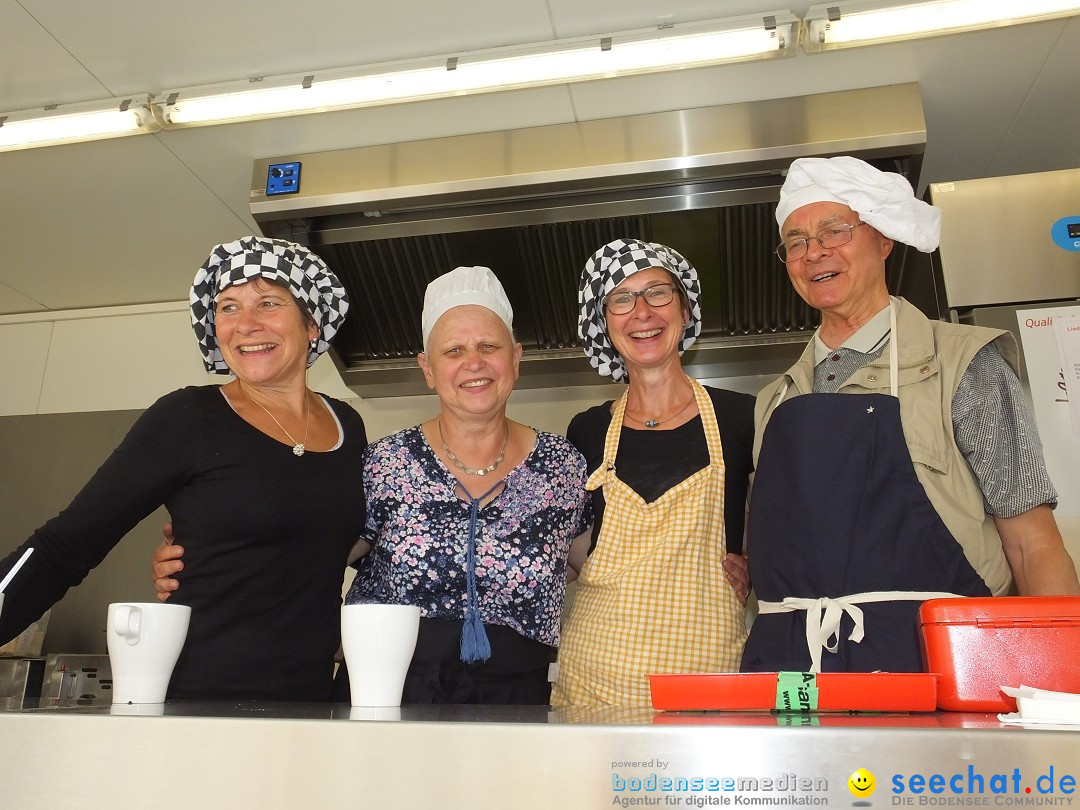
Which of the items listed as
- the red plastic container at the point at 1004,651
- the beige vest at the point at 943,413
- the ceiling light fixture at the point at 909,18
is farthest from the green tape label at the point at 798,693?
the ceiling light fixture at the point at 909,18

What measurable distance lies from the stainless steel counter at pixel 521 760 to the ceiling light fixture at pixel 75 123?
6.46 ft

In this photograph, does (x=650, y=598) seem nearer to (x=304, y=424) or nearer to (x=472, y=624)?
(x=472, y=624)

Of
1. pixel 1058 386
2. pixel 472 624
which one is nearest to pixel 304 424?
pixel 472 624

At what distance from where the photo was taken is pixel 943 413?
127cm

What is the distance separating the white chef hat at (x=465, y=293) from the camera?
158 centimetres

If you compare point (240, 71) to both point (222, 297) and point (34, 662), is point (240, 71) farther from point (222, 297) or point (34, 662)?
point (34, 662)

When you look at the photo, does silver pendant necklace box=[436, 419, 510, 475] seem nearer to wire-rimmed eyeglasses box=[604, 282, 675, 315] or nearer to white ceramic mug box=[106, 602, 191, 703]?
wire-rimmed eyeglasses box=[604, 282, 675, 315]

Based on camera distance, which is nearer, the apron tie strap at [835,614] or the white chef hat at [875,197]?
→ the apron tie strap at [835,614]

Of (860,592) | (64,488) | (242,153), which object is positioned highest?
(242,153)

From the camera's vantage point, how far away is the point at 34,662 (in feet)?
9.14

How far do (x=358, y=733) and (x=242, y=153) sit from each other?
222 cm

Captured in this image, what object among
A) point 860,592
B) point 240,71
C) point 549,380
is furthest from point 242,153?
A: point 860,592

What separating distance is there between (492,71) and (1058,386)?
4.85 ft

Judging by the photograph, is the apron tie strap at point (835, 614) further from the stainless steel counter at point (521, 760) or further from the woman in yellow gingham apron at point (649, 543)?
the stainless steel counter at point (521, 760)
